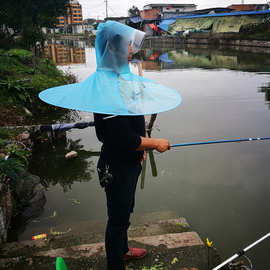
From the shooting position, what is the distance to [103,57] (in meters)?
1.61

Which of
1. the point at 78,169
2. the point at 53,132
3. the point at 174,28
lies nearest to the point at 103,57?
the point at 78,169

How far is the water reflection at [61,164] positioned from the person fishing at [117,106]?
2703 mm

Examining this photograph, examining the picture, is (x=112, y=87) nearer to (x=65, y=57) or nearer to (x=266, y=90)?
(x=266, y=90)

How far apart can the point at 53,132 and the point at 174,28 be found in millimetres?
42018

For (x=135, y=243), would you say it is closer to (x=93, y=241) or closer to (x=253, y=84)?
(x=93, y=241)

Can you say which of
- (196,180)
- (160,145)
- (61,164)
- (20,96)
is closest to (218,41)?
(20,96)

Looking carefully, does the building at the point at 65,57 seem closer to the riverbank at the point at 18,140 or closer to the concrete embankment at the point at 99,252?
the riverbank at the point at 18,140

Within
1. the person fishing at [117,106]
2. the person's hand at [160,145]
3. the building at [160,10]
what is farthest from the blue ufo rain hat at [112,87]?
the building at [160,10]

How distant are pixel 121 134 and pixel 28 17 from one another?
1404 cm

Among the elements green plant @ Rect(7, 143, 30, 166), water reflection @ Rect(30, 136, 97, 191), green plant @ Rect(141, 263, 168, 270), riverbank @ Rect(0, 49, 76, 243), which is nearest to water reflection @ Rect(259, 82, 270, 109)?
water reflection @ Rect(30, 136, 97, 191)

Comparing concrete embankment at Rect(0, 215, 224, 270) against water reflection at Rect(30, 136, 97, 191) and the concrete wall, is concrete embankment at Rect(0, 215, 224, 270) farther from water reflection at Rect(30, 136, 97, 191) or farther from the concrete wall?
the concrete wall

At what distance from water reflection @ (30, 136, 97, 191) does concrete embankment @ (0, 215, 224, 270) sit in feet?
5.88

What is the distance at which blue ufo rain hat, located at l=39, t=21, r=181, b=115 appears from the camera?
1.53 m

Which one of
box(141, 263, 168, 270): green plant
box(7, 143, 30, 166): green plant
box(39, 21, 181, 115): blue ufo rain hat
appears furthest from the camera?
box(7, 143, 30, 166): green plant
